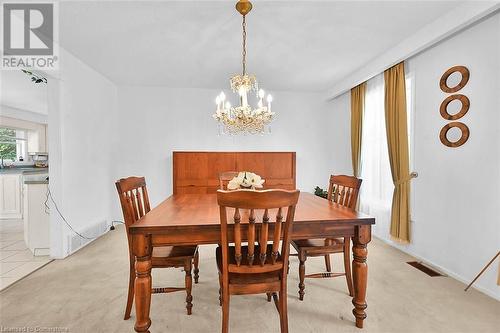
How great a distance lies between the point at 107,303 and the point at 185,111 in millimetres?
3360

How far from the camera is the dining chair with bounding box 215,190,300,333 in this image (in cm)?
124

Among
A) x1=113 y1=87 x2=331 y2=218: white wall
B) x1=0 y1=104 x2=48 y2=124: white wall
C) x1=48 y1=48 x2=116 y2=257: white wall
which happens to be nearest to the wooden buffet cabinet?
x1=113 y1=87 x2=331 y2=218: white wall

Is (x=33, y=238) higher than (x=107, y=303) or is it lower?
higher

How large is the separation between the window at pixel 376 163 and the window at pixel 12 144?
8.11m

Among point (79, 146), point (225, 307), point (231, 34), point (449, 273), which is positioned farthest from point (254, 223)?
point (79, 146)

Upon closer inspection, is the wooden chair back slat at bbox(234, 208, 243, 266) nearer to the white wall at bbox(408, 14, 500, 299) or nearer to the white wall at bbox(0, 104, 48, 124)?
the white wall at bbox(408, 14, 500, 299)

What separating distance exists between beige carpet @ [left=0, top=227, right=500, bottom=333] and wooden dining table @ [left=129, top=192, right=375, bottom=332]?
1.02ft

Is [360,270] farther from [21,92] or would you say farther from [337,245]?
[21,92]

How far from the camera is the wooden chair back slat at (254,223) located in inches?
48.5

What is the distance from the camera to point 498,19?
1.97 meters

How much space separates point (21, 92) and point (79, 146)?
292 cm

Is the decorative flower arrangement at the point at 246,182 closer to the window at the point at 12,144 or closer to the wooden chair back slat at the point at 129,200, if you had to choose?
the wooden chair back slat at the point at 129,200

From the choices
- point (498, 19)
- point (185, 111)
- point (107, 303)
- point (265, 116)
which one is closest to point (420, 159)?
point (498, 19)

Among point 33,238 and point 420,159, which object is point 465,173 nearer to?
point 420,159
